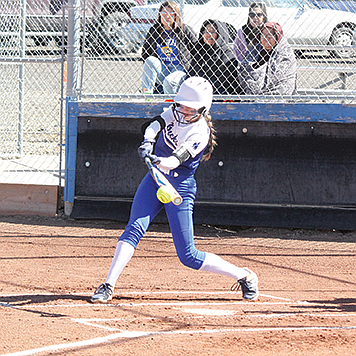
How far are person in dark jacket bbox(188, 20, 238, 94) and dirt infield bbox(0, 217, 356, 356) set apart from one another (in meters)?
1.96

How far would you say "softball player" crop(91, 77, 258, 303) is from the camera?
4449 millimetres

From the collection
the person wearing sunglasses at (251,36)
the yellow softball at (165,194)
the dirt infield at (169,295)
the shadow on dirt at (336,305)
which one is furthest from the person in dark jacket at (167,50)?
the shadow on dirt at (336,305)

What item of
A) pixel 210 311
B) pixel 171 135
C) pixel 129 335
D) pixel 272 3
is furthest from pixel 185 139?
pixel 272 3

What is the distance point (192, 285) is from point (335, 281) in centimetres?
141

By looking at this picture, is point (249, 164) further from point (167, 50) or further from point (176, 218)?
point (176, 218)

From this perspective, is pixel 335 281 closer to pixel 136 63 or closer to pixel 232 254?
pixel 232 254

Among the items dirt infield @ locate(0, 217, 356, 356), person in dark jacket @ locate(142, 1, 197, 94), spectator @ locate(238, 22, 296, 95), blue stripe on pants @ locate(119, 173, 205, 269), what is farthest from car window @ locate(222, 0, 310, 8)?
blue stripe on pants @ locate(119, 173, 205, 269)

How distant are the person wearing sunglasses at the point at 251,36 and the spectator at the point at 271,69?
0.08 meters

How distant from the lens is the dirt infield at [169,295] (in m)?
3.58

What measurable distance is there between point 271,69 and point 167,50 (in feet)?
4.61

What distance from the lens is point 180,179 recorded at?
4566 mm

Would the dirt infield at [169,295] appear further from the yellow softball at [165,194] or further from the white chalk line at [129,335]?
the yellow softball at [165,194]

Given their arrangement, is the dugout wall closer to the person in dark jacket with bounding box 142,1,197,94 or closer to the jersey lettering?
the person in dark jacket with bounding box 142,1,197,94

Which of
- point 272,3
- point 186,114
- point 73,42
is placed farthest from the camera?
point 272,3
